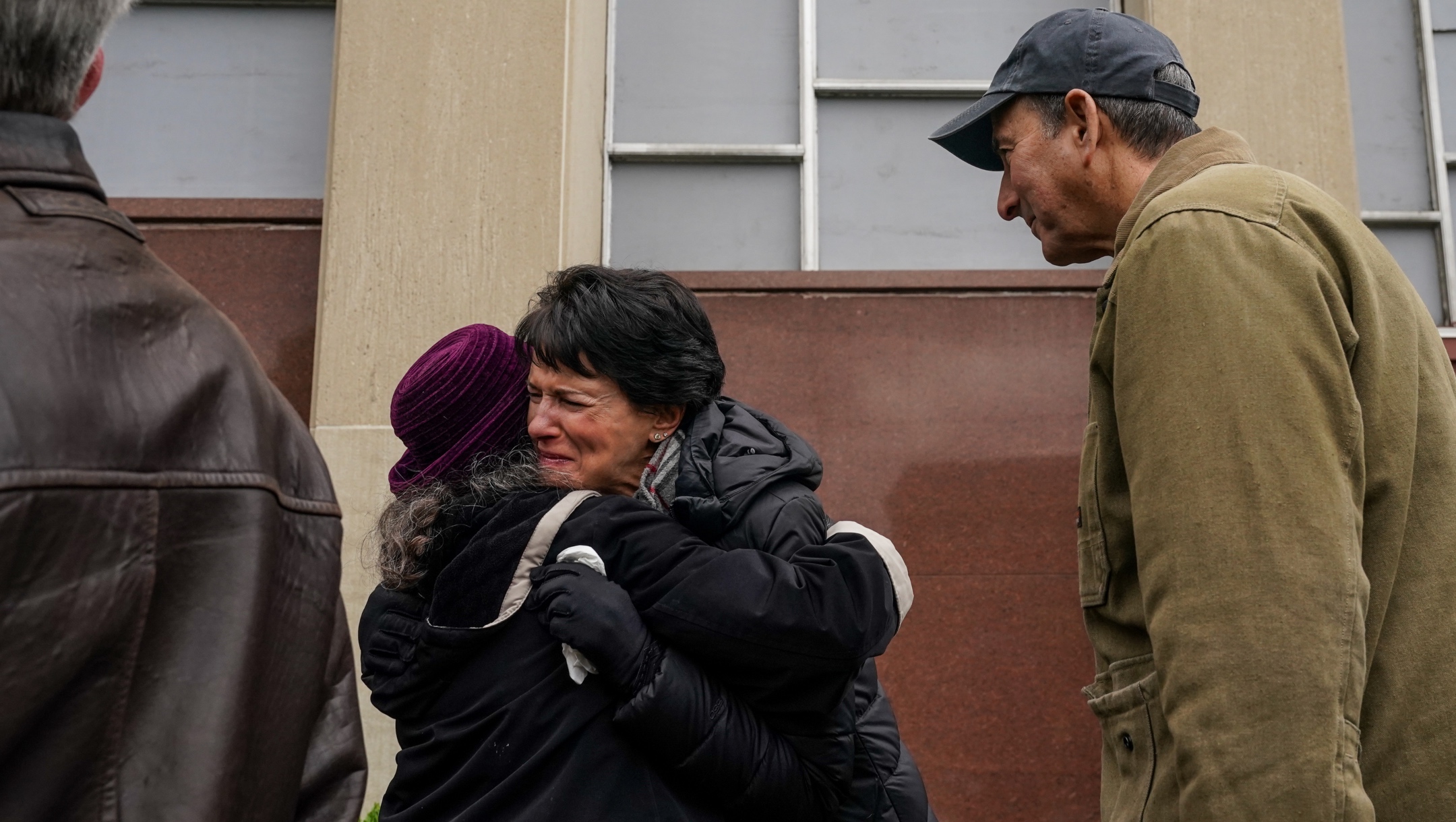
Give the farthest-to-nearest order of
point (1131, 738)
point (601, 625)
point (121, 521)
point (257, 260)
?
point (257, 260), point (601, 625), point (1131, 738), point (121, 521)

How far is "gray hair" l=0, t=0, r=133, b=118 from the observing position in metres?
1.37

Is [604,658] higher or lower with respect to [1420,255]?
lower

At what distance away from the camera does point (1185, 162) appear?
2.03 meters

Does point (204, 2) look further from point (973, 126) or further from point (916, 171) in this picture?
point (973, 126)

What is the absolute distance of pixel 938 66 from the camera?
5.59 metres

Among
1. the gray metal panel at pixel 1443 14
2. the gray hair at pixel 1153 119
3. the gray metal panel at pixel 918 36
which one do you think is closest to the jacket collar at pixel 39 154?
the gray hair at pixel 1153 119

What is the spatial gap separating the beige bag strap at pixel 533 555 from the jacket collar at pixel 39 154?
104 cm

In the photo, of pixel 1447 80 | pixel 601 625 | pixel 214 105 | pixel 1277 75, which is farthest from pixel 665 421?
pixel 1447 80

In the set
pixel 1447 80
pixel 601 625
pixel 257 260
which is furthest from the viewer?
pixel 1447 80

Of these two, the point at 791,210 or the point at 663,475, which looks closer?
the point at 663,475

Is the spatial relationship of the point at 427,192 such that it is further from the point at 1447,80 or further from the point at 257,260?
the point at 1447,80

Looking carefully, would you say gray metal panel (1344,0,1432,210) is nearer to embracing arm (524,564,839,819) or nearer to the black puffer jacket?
the black puffer jacket

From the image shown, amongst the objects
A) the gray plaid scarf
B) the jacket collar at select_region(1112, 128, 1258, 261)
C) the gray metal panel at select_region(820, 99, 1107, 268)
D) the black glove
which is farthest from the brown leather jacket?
the gray metal panel at select_region(820, 99, 1107, 268)

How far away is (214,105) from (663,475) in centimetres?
397
